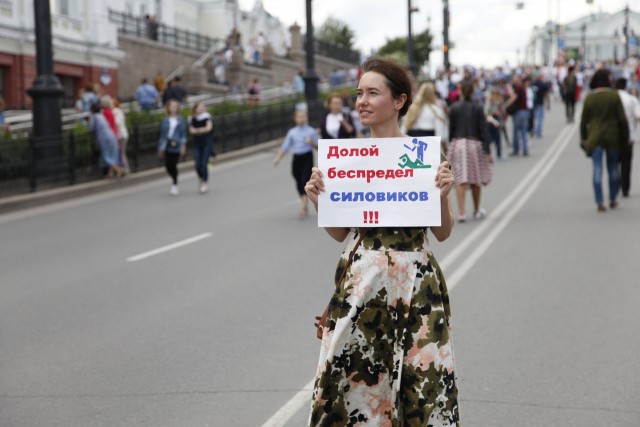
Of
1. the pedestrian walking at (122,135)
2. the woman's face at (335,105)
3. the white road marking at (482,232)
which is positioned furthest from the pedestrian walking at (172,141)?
the white road marking at (482,232)

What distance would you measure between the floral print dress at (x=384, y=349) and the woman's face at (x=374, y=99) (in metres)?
0.53

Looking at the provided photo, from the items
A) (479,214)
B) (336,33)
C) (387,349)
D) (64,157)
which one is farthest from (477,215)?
(336,33)

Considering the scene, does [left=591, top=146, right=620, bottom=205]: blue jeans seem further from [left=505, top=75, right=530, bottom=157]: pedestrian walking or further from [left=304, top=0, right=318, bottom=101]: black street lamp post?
[left=304, top=0, right=318, bottom=101]: black street lamp post

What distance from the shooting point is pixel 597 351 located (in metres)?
6.71

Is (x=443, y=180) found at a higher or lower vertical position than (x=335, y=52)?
lower

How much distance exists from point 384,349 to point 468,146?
10348 mm

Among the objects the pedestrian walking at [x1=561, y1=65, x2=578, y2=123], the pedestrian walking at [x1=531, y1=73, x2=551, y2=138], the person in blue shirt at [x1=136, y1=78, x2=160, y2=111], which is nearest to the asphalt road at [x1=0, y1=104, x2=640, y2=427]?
the pedestrian walking at [x1=531, y1=73, x2=551, y2=138]

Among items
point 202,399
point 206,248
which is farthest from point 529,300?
point 206,248

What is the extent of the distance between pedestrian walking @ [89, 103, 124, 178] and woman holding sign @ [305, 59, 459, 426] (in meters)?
16.6

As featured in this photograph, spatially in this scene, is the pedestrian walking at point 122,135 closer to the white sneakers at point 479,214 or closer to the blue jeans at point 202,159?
the blue jeans at point 202,159

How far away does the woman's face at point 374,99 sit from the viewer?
3.92m

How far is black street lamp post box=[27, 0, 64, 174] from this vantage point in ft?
59.6

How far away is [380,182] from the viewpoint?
158 inches

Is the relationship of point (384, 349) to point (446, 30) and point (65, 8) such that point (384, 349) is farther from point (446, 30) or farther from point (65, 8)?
point (446, 30)
